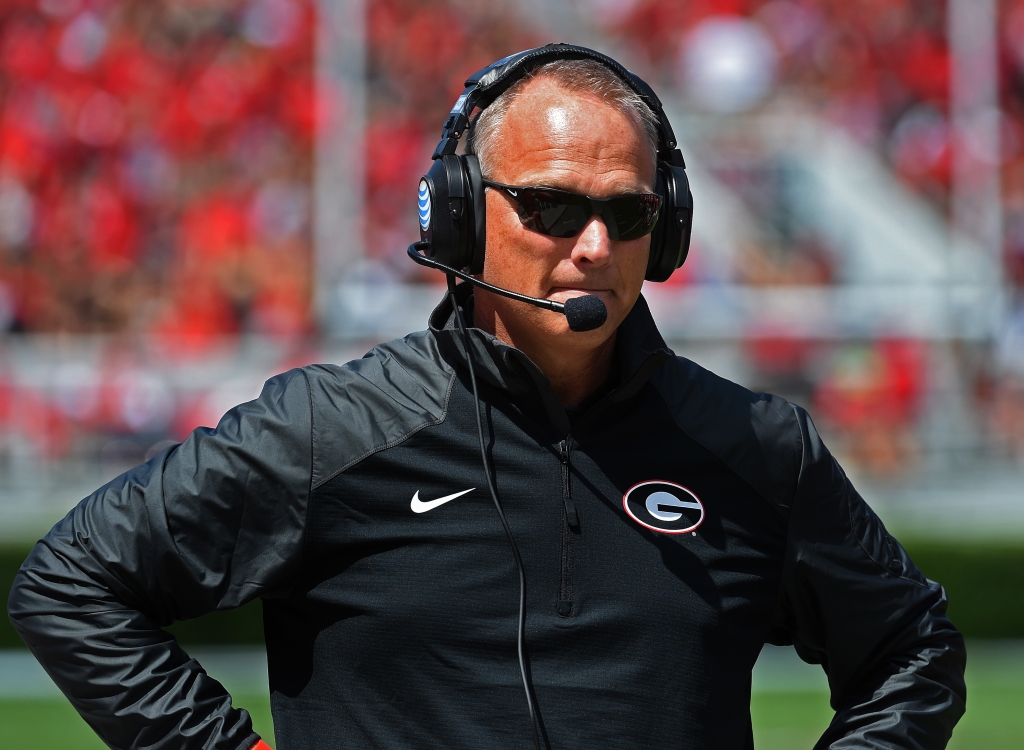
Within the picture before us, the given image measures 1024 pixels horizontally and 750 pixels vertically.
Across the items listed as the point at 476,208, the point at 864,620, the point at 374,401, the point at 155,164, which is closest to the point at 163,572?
the point at 374,401

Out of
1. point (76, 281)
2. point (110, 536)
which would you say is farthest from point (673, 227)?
point (76, 281)

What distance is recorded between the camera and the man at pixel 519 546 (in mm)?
1931

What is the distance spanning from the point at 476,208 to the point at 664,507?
0.53 metres

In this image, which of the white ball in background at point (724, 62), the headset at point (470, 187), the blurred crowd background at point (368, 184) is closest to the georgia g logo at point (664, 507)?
the headset at point (470, 187)

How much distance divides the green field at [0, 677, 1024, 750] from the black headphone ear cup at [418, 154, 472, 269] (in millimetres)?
4885

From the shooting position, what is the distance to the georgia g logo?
2029 mm

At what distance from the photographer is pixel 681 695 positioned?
1965 millimetres

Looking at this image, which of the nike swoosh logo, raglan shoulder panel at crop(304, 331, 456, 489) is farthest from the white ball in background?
the nike swoosh logo

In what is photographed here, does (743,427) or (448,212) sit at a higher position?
(448,212)

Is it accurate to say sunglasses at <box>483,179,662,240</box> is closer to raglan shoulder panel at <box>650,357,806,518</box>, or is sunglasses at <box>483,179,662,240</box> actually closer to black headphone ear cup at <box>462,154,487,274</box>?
black headphone ear cup at <box>462,154,487,274</box>

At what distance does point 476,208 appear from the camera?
2117 millimetres

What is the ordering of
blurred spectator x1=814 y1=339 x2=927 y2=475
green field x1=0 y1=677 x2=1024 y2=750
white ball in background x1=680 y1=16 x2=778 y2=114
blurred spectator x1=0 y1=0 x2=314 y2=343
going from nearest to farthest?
green field x1=0 y1=677 x2=1024 y2=750 < blurred spectator x1=814 y1=339 x2=927 y2=475 < blurred spectator x1=0 y1=0 x2=314 y2=343 < white ball in background x1=680 y1=16 x2=778 y2=114

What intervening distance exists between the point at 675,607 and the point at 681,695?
0.12m

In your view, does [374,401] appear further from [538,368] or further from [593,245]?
[593,245]
